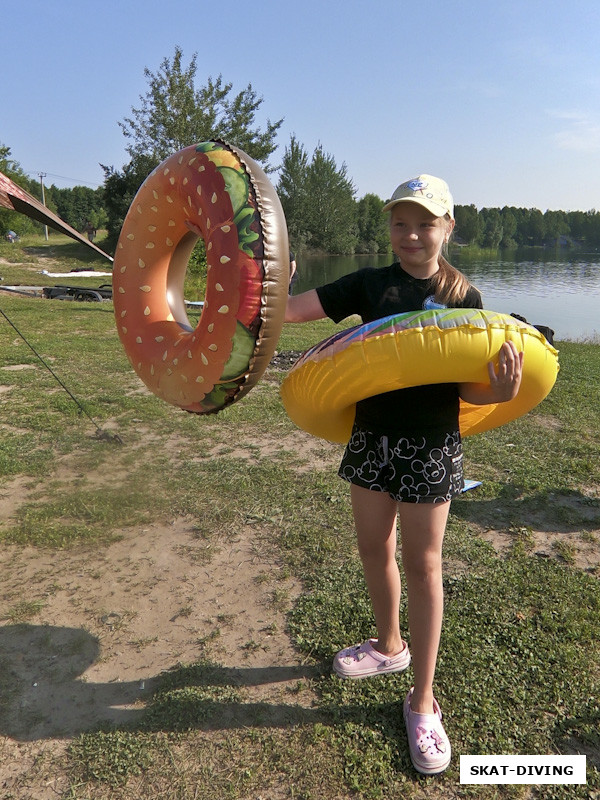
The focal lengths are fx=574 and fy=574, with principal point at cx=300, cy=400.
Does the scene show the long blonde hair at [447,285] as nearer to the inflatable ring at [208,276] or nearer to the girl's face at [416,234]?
the girl's face at [416,234]

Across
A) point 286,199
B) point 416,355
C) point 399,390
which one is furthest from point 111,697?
point 286,199

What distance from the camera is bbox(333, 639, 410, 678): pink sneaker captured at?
210 centimetres

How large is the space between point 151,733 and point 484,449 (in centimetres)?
329

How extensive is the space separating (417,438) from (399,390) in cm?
16

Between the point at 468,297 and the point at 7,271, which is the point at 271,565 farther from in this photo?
the point at 7,271

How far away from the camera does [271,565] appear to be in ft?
9.26

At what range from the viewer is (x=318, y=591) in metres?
2.60

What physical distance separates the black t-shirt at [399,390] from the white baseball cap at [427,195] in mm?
209

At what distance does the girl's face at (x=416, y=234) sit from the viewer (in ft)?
5.73

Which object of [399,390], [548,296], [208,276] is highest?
[208,276]

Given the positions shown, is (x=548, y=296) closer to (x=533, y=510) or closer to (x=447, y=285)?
(x=533, y=510)

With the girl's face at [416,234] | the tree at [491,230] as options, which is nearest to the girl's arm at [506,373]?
the girl's face at [416,234]

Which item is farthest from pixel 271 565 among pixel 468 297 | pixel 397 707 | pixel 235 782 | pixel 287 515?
pixel 468 297

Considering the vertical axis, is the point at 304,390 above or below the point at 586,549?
above
